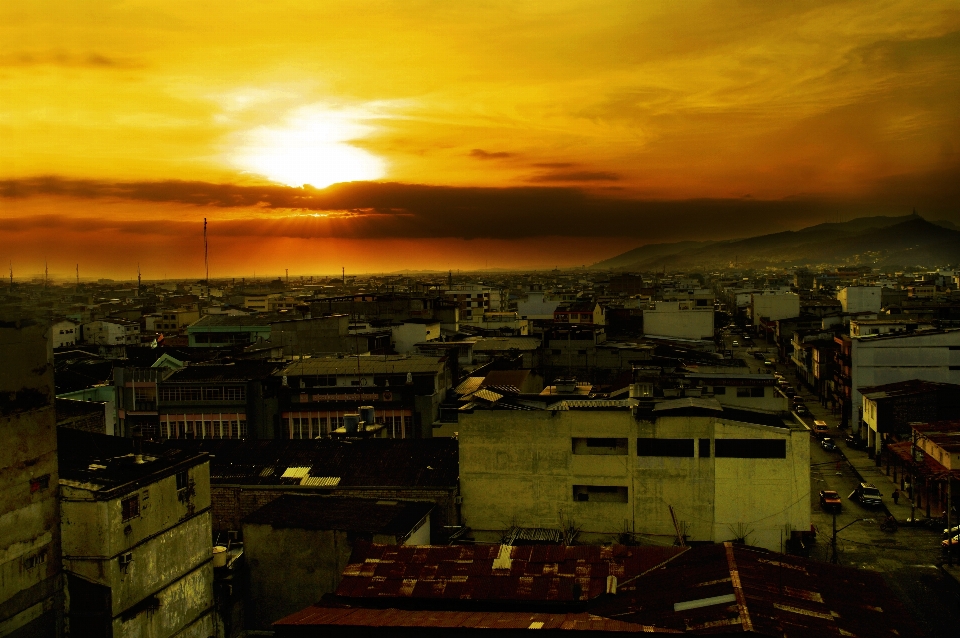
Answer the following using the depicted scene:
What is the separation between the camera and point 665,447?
83.8 ft

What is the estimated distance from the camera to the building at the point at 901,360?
151 ft

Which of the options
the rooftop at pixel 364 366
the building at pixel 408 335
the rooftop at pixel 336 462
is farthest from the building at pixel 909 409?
the building at pixel 408 335

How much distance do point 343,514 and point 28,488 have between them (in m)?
8.94

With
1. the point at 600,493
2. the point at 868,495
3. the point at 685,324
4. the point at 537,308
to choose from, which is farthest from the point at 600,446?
the point at 537,308

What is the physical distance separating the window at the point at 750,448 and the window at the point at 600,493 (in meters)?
3.22

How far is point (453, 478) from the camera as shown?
26672mm

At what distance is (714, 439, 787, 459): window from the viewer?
25.1 m

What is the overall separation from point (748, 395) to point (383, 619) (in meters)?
20.3

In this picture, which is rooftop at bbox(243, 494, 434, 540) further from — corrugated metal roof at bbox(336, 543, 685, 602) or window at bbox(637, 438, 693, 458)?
window at bbox(637, 438, 693, 458)

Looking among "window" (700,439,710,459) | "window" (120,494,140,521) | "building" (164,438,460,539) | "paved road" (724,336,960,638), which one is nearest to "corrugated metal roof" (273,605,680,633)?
"window" (120,494,140,521)

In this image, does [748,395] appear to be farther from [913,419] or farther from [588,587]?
[588,587]

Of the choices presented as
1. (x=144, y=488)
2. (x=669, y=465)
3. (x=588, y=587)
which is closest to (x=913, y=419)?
(x=669, y=465)

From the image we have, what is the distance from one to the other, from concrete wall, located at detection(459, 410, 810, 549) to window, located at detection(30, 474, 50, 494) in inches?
508

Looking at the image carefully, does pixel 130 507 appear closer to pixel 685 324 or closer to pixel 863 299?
pixel 685 324
